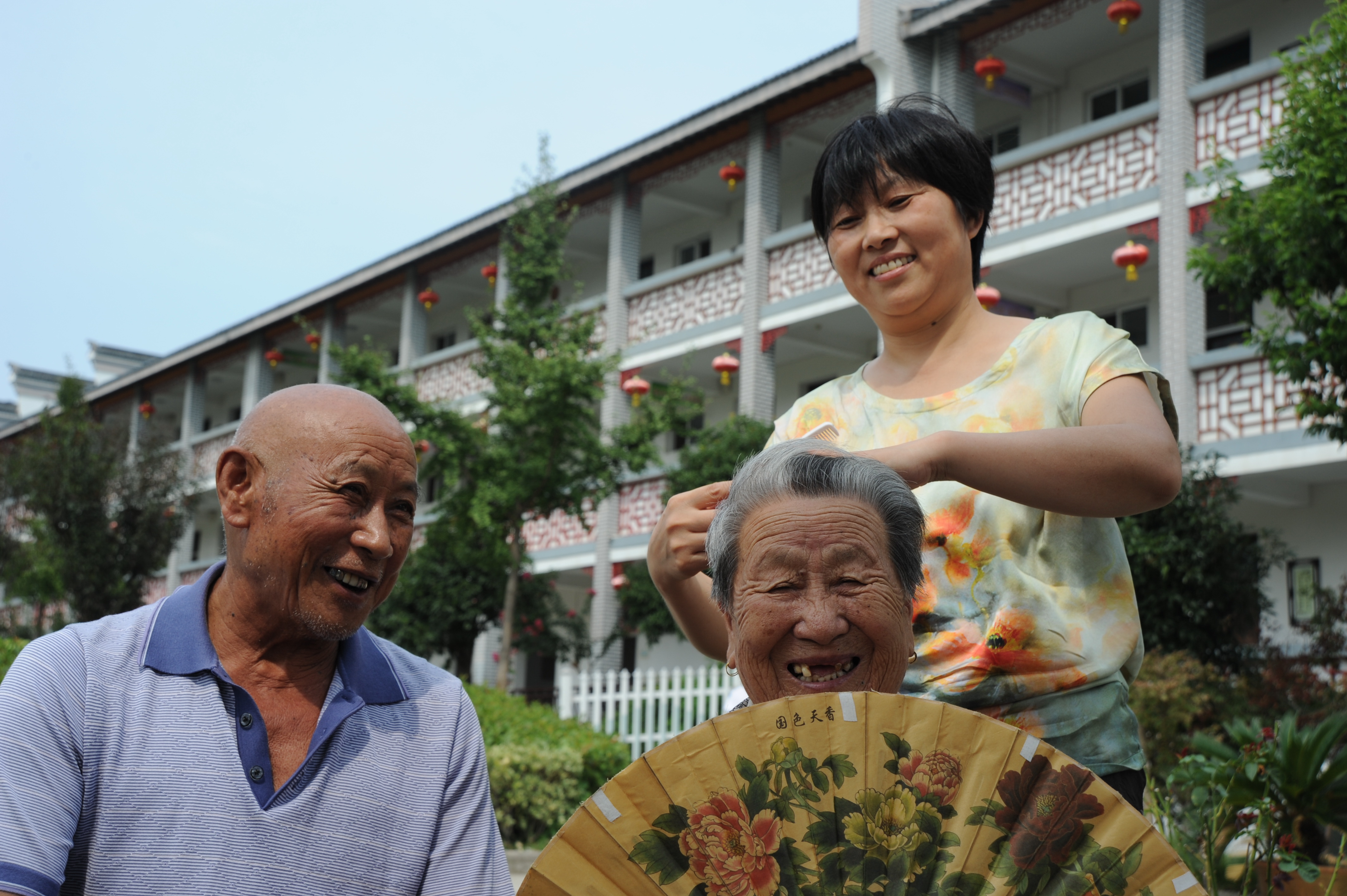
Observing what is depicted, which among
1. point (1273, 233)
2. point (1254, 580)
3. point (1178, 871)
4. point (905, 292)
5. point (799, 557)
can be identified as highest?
point (1273, 233)

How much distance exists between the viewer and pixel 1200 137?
14773 millimetres

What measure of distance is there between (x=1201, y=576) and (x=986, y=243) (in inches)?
206

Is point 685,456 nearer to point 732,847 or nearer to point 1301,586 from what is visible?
point 1301,586

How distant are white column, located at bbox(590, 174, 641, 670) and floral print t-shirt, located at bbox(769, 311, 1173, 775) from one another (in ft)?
60.7

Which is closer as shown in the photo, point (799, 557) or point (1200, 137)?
point (799, 557)

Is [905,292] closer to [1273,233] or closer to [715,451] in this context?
[1273,233]

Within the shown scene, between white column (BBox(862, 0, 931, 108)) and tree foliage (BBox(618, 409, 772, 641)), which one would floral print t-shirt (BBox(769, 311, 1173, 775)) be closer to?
tree foliage (BBox(618, 409, 772, 641))

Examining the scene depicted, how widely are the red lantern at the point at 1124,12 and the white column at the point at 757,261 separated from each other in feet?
20.1

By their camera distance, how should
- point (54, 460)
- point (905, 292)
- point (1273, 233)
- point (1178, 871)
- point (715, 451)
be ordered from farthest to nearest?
point (54, 460) < point (715, 451) < point (1273, 233) < point (905, 292) < point (1178, 871)

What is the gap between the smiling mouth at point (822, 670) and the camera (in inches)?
72.9

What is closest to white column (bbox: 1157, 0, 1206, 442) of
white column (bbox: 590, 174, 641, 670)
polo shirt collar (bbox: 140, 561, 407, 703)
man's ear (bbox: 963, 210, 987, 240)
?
white column (bbox: 590, 174, 641, 670)

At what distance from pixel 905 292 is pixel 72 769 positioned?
1.57 metres

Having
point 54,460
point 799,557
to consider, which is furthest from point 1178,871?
point 54,460

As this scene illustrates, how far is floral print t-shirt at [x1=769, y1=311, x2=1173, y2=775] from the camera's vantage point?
2.01 metres
